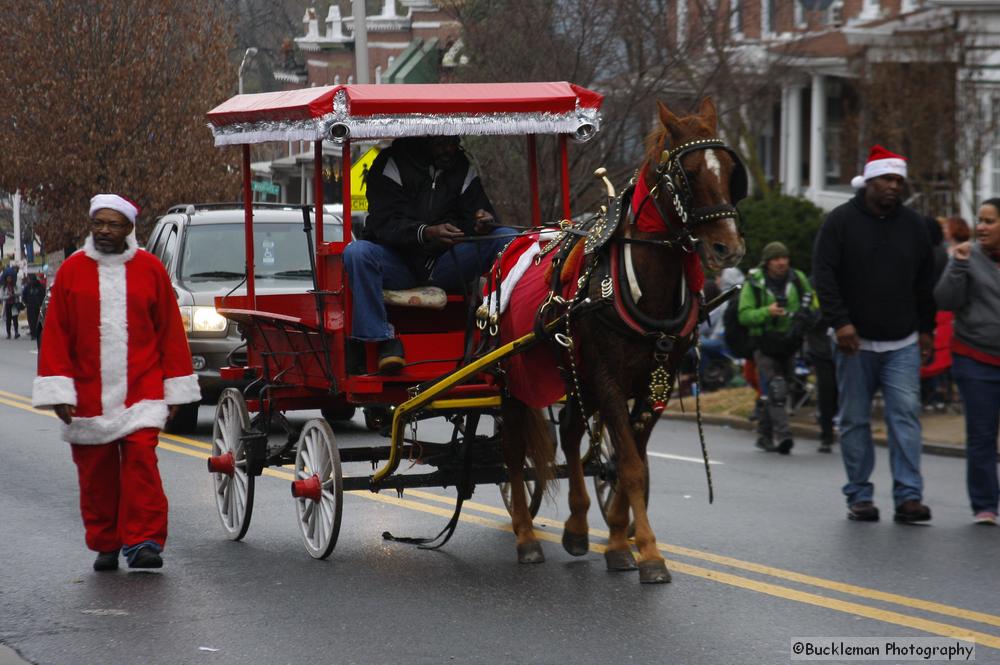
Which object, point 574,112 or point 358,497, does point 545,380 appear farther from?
point 358,497

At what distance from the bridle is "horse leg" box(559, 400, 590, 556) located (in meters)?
1.26

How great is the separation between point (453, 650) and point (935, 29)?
18783 millimetres

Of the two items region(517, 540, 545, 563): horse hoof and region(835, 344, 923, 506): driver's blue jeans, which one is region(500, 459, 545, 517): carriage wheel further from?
region(835, 344, 923, 506): driver's blue jeans

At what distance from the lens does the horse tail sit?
8609 mm

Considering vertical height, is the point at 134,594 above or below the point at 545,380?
below

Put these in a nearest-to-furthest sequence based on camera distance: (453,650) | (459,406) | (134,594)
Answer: (453,650)
(134,594)
(459,406)

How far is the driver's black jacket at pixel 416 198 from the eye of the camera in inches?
351

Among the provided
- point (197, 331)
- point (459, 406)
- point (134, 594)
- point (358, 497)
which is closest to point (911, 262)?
point (459, 406)

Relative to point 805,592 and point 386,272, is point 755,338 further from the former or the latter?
point 805,592

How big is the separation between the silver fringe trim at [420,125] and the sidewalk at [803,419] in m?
5.01

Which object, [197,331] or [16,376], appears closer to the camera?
[197,331]

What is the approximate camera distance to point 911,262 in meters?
9.73

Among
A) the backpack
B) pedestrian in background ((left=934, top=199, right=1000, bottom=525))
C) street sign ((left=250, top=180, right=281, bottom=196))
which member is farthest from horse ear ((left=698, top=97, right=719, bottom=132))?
street sign ((left=250, top=180, right=281, bottom=196))

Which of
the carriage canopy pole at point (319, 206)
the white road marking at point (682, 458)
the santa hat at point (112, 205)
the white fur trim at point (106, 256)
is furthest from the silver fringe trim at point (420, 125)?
the white road marking at point (682, 458)
